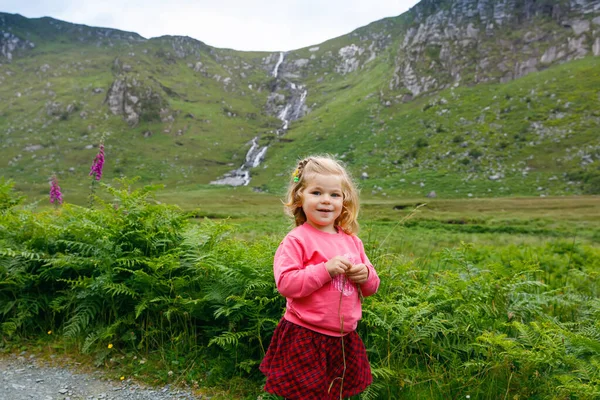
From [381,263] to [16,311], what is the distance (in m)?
5.54

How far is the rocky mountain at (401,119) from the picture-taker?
65.6 metres

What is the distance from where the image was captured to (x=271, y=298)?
4.80 m

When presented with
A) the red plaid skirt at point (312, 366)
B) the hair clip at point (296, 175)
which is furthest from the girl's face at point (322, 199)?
the red plaid skirt at point (312, 366)

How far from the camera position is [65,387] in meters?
4.42

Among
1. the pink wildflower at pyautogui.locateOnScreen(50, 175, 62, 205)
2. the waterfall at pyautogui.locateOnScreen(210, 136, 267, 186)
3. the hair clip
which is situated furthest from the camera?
the waterfall at pyautogui.locateOnScreen(210, 136, 267, 186)

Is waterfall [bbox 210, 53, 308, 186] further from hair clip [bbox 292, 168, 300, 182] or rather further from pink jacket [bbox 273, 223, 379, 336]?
pink jacket [bbox 273, 223, 379, 336]

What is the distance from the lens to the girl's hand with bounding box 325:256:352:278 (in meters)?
3.12

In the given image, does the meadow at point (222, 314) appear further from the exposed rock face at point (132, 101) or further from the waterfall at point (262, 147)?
the exposed rock face at point (132, 101)

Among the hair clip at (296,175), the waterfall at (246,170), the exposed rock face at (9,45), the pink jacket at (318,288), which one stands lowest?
the waterfall at (246,170)

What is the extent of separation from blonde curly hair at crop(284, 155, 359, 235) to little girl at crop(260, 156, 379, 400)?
0.01 metres

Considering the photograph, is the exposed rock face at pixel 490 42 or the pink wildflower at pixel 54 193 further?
the exposed rock face at pixel 490 42

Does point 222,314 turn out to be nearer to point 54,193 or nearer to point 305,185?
point 305,185

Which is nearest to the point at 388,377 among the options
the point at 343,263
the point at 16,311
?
the point at 343,263

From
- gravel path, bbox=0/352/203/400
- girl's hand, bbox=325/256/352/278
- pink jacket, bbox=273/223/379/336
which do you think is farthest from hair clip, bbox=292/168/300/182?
gravel path, bbox=0/352/203/400
